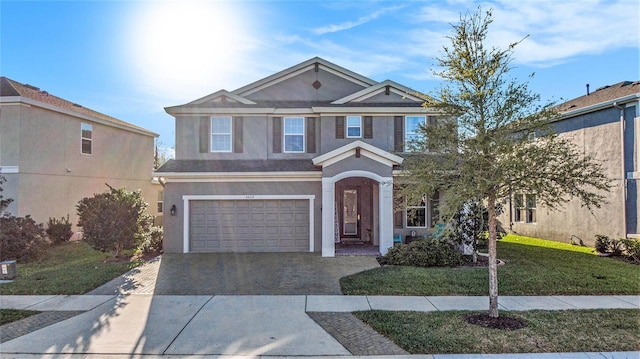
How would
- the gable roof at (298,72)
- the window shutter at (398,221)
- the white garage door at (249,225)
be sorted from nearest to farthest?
1. the white garage door at (249,225)
2. the window shutter at (398,221)
3. the gable roof at (298,72)

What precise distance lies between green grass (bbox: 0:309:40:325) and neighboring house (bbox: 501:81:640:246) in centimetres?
1355

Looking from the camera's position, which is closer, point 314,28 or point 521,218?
point 314,28

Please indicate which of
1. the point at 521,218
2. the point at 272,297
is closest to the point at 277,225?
the point at 272,297

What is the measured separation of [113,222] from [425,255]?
10.4 m

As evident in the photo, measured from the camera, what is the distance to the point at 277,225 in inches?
544

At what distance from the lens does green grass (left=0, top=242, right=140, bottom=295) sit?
8.74 metres

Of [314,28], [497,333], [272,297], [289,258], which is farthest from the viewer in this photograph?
[289,258]

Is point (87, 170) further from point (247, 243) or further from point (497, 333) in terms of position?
point (497, 333)

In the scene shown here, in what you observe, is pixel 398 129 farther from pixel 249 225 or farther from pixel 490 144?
pixel 490 144

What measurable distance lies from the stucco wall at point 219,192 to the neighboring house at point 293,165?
39 mm

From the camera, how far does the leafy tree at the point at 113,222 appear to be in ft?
39.2

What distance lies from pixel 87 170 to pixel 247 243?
10362mm

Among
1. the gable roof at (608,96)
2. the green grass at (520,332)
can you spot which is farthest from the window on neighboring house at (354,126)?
the green grass at (520,332)

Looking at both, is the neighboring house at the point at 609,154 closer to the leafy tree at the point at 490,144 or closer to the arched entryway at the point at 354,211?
the arched entryway at the point at 354,211
